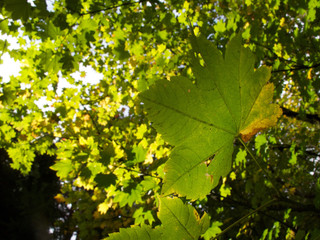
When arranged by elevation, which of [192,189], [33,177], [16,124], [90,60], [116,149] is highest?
[33,177]

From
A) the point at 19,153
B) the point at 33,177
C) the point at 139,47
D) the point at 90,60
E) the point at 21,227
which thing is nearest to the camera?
the point at 139,47

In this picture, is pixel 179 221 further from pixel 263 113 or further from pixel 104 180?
pixel 104 180

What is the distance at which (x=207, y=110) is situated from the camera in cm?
76

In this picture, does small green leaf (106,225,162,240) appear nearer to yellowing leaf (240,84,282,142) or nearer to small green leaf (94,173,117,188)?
yellowing leaf (240,84,282,142)

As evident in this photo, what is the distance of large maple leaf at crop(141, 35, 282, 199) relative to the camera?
28.1 inches

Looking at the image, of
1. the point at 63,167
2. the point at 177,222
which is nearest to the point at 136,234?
the point at 177,222

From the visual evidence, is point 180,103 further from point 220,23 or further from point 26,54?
point 26,54

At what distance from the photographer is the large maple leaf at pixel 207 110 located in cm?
71

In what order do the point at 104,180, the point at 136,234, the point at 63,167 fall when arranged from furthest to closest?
the point at 63,167, the point at 104,180, the point at 136,234

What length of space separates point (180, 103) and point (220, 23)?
2.30m

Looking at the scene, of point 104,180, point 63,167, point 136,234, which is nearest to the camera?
point 136,234

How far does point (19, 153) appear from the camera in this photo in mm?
3543

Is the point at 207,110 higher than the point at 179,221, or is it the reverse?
the point at 207,110

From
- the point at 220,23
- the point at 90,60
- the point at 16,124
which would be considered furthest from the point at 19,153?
the point at 220,23
